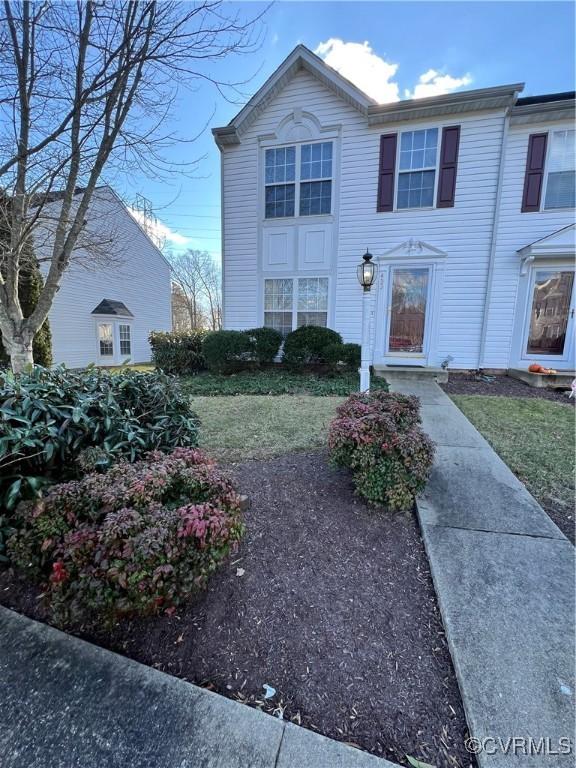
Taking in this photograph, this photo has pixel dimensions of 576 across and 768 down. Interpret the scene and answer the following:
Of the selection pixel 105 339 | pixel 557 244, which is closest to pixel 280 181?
pixel 557 244

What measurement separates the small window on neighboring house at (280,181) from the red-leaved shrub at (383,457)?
301 inches

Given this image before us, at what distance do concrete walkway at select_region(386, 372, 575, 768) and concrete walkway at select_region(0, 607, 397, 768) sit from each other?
0.51 meters

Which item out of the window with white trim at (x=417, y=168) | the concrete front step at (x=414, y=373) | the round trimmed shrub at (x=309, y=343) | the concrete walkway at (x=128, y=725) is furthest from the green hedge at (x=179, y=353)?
the concrete walkway at (x=128, y=725)

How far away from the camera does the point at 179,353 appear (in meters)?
9.46

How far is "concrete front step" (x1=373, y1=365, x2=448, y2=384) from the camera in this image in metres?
7.69

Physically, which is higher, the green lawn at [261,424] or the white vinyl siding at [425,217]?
the white vinyl siding at [425,217]

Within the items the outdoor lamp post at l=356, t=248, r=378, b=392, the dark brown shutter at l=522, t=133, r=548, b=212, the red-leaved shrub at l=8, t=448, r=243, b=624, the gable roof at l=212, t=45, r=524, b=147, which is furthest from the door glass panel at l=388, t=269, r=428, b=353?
the red-leaved shrub at l=8, t=448, r=243, b=624

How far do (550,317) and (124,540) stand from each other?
31.0 feet

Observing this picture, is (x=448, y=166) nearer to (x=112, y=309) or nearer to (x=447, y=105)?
(x=447, y=105)

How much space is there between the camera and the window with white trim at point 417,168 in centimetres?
773

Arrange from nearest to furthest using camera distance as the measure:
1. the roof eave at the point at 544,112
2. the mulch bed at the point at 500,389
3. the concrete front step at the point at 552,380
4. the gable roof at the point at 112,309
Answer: the mulch bed at the point at 500,389
the roof eave at the point at 544,112
the concrete front step at the point at 552,380
the gable roof at the point at 112,309

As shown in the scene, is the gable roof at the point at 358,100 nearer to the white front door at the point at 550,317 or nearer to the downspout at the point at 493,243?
the downspout at the point at 493,243

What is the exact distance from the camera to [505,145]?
7363 millimetres

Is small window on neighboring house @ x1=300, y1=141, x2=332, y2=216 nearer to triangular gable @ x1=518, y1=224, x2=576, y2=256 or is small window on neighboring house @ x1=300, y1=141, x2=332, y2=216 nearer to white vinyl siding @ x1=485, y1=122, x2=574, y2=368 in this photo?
white vinyl siding @ x1=485, y1=122, x2=574, y2=368
